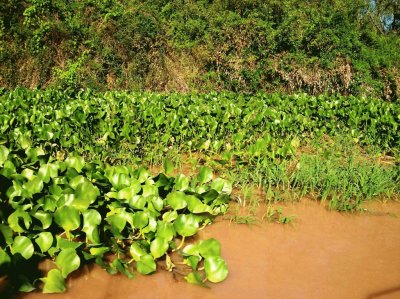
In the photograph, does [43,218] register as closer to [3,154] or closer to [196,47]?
[3,154]

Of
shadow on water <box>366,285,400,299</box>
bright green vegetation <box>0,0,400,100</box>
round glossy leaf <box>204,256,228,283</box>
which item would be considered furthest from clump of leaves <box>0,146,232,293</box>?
bright green vegetation <box>0,0,400,100</box>

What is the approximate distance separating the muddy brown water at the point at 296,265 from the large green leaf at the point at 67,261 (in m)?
0.15

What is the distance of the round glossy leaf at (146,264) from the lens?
221 cm

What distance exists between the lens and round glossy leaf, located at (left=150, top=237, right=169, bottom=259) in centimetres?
231

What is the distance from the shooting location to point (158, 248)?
2.32m

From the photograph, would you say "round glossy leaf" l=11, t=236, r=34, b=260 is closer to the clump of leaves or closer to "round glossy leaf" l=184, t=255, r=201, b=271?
the clump of leaves

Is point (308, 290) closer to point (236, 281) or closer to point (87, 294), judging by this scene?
point (236, 281)

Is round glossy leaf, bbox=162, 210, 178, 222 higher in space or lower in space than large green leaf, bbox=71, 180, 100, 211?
lower

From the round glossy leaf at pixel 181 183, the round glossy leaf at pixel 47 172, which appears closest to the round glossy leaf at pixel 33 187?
the round glossy leaf at pixel 47 172

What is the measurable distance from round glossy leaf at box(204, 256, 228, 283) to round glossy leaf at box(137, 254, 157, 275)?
0.33 metres

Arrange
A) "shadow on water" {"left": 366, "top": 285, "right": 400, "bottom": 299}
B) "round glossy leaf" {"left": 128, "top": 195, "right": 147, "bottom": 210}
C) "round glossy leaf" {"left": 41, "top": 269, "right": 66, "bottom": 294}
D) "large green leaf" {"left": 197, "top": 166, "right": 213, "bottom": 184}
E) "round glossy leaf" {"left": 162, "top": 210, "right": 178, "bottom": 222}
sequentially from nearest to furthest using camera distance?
"round glossy leaf" {"left": 41, "top": 269, "right": 66, "bottom": 294}
"shadow on water" {"left": 366, "top": 285, "right": 400, "bottom": 299}
"round glossy leaf" {"left": 128, "top": 195, "right": 147, "bottom": 210}
"round glossy leaf" {"left": 162, "top": 210, "right": 178, "bottom": 222}
"large green leaf" {"left": 197, "top": 166, "right": 213, "bottom": 184}

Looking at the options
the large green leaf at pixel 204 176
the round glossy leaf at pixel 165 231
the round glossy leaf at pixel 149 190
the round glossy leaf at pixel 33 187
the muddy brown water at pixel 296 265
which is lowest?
the muddy brown water at pixel 296 265

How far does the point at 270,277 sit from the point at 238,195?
4.25 ft

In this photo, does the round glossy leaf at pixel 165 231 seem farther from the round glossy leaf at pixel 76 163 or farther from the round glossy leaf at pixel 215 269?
the round glossy leaf at pixel 76 163
